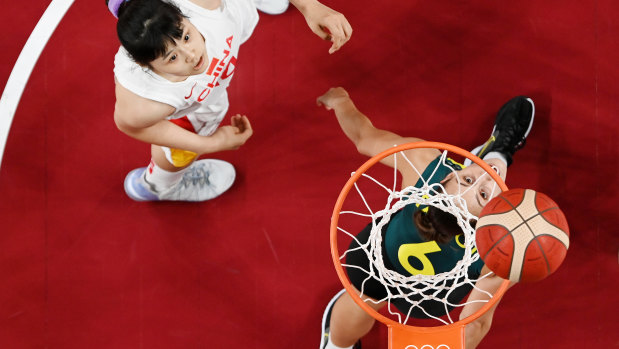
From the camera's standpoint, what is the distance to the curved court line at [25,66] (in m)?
2.19

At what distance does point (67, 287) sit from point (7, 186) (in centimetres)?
67

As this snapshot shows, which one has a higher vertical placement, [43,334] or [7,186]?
[7,186]

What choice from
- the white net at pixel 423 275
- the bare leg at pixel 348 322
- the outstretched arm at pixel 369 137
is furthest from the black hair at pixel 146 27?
the bare leg at pixel 348 322

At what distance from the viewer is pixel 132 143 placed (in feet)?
10.3

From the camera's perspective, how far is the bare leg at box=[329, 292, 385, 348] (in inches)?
105

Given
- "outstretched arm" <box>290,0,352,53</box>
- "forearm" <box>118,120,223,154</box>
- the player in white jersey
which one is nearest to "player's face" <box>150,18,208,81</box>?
the player in white jersey

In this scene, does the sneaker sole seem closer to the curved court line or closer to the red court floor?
the red court floor

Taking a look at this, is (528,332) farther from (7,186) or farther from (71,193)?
(7,186)

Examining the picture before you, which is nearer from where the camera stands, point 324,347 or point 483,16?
point 324,347

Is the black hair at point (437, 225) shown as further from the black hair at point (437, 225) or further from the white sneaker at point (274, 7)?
the white sneaker at point (274, 7)

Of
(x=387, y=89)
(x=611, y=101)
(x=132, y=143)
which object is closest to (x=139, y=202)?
(x=132, y=143)

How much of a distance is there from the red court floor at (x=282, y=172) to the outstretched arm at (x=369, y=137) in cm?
30

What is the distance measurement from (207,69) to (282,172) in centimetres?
106

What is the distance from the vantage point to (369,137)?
8.79ft
